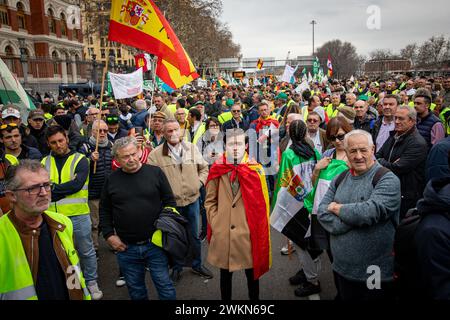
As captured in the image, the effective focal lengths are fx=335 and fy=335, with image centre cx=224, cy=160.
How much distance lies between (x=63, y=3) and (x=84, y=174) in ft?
165

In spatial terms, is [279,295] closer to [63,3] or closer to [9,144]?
[9,144]

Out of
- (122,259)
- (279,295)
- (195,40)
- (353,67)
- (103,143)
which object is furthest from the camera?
(353,67)

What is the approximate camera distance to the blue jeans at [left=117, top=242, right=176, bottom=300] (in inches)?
124

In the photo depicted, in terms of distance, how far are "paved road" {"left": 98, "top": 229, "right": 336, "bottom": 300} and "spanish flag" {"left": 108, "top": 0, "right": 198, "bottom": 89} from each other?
124 inches

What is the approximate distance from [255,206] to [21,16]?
46312 millimetres

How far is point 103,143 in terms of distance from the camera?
189 inches

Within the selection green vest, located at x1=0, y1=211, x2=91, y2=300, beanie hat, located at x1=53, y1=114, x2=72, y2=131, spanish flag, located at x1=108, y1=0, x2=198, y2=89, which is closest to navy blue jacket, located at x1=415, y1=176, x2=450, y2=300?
green vest, located at x1=0, y1=211, x2=91, y2=300

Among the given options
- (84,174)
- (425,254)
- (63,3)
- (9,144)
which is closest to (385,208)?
(425,254)

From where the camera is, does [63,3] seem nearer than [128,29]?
No

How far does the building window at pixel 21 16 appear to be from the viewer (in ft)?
126

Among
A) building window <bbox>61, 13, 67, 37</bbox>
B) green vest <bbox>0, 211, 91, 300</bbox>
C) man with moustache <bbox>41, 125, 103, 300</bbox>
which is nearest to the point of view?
green vest <bbox>0, 211, 91, 300</bbox>

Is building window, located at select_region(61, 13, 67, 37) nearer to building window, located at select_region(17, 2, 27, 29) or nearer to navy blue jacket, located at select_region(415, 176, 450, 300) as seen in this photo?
building window, located at select_region(17, 2, 27, 29)

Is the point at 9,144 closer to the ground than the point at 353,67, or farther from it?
closer to the ground
